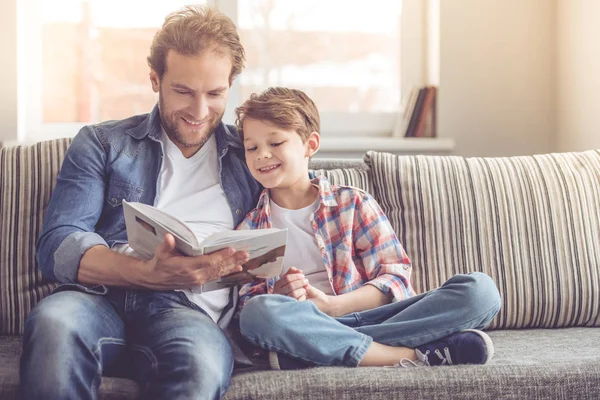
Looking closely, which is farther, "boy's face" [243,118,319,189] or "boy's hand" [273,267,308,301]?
"boy's face" [243,118,319,189]

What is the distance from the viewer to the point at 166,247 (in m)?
1.51

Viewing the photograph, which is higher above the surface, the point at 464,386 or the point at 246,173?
the point at 246,173

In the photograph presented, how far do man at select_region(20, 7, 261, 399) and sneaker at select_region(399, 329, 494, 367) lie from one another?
1.37 ft

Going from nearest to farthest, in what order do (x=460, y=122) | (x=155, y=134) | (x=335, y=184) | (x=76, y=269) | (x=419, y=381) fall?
(x=419, y=381) → (x=76, y=269) → (x=155, y=134) → (x=335, y=184) → (x=460, y=122)

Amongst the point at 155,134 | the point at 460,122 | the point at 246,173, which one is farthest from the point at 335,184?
the point at 460,122

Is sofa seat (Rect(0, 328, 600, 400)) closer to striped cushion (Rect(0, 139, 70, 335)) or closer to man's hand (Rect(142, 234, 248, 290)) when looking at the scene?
man's hand (Rect(142, 234, 248, 290))

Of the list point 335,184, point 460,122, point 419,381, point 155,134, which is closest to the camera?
point 419,381

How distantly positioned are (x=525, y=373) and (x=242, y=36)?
1.86m

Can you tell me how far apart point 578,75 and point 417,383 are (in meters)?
1.70

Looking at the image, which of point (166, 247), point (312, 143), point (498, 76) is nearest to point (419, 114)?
point (498, 76)

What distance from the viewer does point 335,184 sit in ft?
6.83

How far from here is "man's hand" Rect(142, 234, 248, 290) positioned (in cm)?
151

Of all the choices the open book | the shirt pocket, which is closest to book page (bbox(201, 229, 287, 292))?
the open book

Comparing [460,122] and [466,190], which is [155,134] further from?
[460,122]
